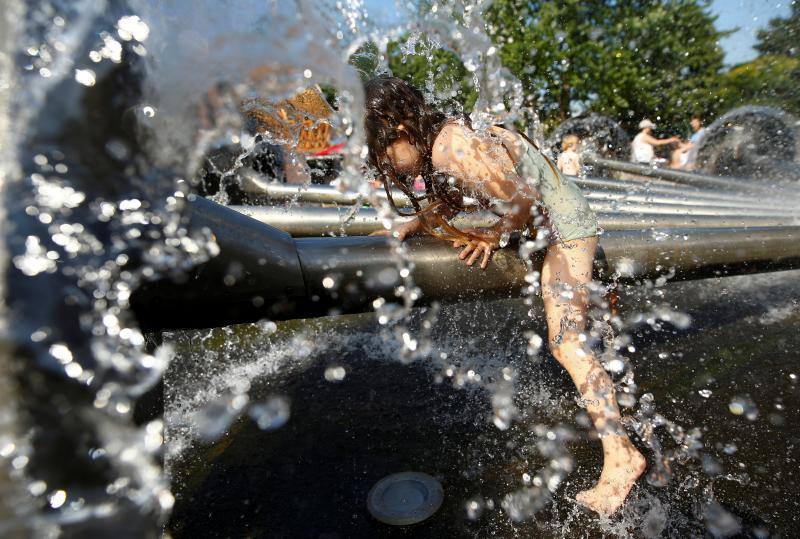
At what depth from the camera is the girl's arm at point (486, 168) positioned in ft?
A: 7.41

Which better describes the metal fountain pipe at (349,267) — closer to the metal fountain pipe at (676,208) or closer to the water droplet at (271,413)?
the water droplet at (271,413)

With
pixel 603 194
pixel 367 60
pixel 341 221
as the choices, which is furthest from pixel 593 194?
pixel 367 60

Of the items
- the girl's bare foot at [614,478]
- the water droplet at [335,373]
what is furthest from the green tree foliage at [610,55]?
the girl's bare foot at [614,478]

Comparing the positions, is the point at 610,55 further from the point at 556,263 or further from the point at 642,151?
the point at 556,263

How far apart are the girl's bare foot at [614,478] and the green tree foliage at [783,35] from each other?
333 inches

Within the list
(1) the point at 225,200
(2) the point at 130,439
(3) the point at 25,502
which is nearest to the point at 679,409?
(2) the point at 130,439

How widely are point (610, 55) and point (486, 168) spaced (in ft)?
65.6

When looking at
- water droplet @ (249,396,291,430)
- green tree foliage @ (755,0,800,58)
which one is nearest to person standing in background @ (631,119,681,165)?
green tree foliage @ (755,0,800,58)

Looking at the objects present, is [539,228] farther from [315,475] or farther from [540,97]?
[540,97]

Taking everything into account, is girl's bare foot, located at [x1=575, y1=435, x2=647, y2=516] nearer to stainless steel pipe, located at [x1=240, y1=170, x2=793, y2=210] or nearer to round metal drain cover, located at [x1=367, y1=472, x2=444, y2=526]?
round metal drain cover, located at [x1=367, y1=472, x2=444, y2=526]

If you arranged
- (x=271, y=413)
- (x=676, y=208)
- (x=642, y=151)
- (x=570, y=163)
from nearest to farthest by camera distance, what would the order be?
(x=271, y=413) < (x=676, y=208) < (x=570, y=163) < (x=642, y=151)

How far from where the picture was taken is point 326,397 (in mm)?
3152

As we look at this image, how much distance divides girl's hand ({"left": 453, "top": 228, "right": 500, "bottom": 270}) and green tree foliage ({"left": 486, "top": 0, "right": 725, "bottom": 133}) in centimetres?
1733

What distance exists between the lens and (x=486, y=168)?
2.25 m
